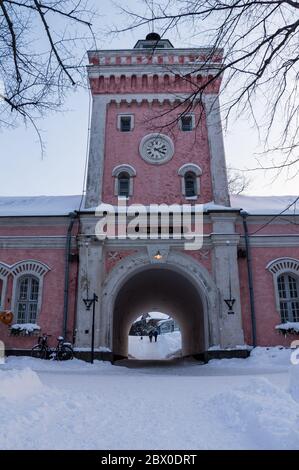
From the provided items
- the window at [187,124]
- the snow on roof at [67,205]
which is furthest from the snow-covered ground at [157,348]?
the window at [187,124]

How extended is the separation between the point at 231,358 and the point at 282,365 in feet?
7.28

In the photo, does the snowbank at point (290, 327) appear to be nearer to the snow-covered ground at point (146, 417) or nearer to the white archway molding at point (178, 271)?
the white archway molding at point (178, 271)

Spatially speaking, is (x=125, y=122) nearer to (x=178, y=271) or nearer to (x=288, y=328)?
(x=178, y=271)

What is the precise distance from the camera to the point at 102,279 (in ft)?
47.8

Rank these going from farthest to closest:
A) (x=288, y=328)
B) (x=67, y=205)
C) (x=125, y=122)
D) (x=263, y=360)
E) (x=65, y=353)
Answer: (x=125, y=122) → (x=67, y=205) → (x=288, y=328) → (x=65, y=353) → (x=263, y=360)

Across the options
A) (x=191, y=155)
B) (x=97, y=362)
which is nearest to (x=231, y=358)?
(x=97, y=362)

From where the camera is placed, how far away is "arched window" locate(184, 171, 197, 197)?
16250mm

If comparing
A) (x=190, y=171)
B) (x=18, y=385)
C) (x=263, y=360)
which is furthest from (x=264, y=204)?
(x=18, y=385)

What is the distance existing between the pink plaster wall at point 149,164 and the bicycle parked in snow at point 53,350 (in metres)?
5.68

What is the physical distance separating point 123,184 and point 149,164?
1359 millimetres

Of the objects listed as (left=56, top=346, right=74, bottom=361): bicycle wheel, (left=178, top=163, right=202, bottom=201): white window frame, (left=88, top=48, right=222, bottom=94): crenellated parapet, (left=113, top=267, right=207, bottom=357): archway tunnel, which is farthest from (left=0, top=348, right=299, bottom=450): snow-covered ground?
(left=88, top=48, right=222, bottom=94): crenellated parapet

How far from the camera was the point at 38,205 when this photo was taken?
1719 centimetres

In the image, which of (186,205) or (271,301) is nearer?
(271,301)
